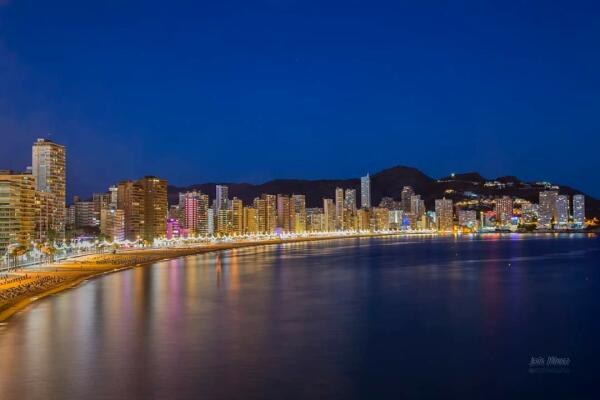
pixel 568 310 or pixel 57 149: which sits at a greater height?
pixel 57 149

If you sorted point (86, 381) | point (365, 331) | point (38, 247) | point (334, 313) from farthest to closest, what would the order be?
1. point (38, 247)
2. point (334, 313)
3. point (365, 331)
4. point (86, 381)

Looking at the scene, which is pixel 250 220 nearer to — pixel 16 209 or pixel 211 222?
pixel 211 222

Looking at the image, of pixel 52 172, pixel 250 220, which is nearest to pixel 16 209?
pixel 52 172

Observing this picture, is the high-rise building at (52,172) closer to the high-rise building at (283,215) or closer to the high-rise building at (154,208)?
the high-rise building at (154,208)

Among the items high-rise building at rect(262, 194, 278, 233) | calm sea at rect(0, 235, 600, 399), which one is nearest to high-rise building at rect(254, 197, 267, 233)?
high-rise building at rect(262, 194, 278, 233)

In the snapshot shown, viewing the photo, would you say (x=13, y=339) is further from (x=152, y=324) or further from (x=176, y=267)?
(x=176, y=267)

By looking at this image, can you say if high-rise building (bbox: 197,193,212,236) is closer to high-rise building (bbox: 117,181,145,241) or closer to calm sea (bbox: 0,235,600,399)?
high-rise building (bbox: 117,181,145,241)

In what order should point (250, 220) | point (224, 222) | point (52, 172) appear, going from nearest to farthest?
point (52, 172) → point (224, 222) → point (250, 220)

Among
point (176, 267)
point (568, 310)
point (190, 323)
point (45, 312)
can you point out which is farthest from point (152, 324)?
point (176, 267)
